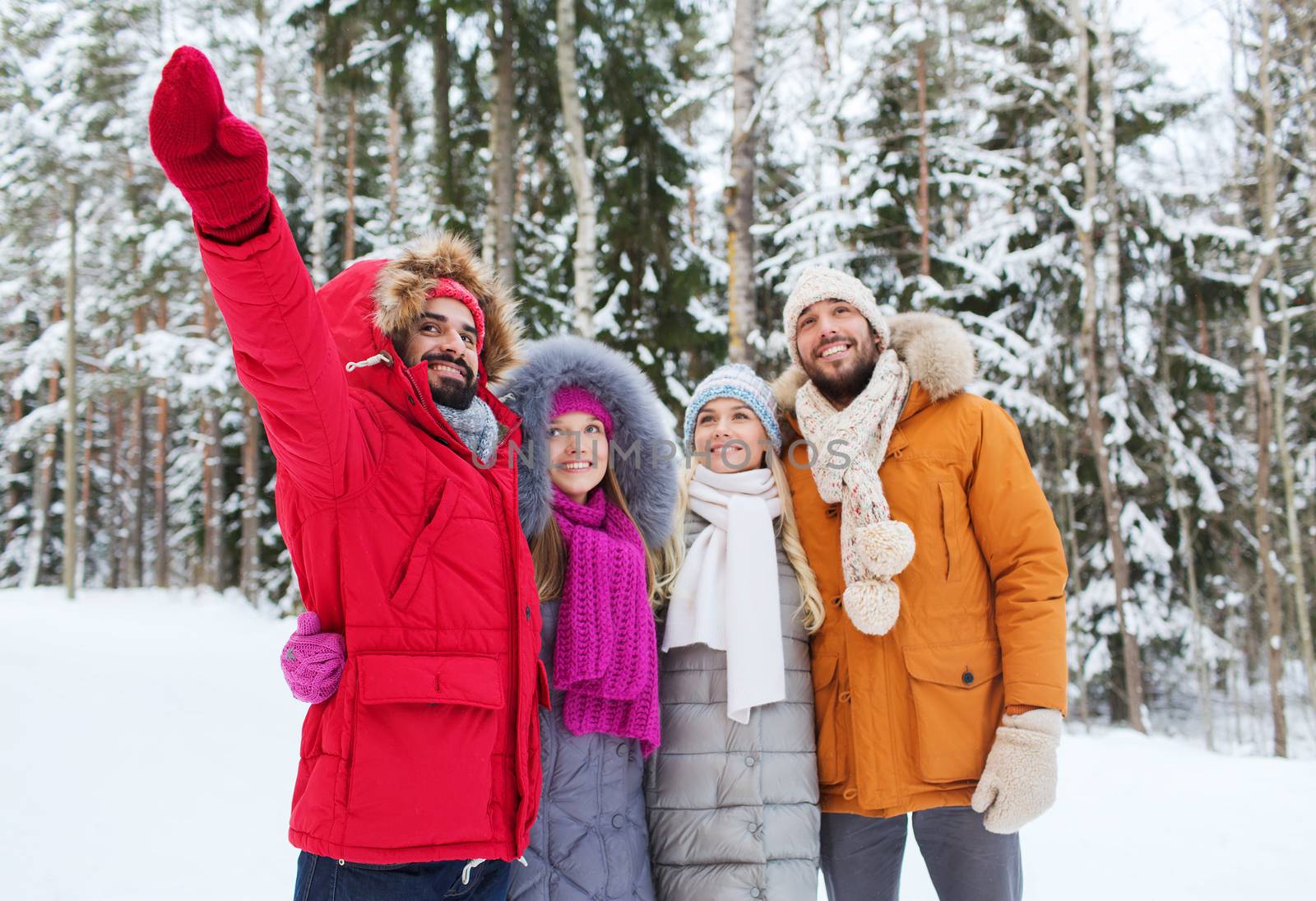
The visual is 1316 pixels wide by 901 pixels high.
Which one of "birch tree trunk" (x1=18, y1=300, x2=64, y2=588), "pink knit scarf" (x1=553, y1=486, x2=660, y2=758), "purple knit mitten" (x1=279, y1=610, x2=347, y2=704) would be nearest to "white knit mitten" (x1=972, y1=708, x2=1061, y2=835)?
"pink knit scarf" (x1=553, y1=486, x2=660, y2=758)

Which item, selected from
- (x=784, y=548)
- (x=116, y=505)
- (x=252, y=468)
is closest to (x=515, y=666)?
(x=784, y=548)

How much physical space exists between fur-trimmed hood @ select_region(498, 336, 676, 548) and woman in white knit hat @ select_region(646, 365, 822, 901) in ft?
0.51

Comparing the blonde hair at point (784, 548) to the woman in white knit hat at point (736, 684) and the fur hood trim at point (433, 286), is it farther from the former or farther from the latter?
the fur hood trim at point (433, 286)

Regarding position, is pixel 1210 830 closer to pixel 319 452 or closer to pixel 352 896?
pixel 352 896

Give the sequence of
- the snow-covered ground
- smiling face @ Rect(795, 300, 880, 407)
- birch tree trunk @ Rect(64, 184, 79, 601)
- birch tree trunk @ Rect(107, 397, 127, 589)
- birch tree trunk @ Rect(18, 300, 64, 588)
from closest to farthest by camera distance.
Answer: smiling face @ Rect(795, 300, 880, 407) < the snow-covered ground < birch tree trunk @ Rect(64, 184, 79, 601) < birch tree trunk @ Rect(18, 300, 64, 588) < birch tree trunk @ Rect(107, 397, 127, 589)

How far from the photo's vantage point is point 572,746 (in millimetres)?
2236

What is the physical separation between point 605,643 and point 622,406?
84 cm

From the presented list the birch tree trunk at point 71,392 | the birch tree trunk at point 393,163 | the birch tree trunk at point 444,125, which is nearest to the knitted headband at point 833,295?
the birch tree trunk at point 444,125

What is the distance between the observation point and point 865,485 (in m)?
2.44

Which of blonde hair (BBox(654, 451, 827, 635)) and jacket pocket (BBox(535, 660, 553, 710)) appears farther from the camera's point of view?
blonde hair (BBox(654, 451, 827, 635))

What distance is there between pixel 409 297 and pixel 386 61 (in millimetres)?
8102

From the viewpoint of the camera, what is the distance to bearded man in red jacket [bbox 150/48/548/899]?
147 cm

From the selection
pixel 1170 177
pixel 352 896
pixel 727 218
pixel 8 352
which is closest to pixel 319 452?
pixel 352 896

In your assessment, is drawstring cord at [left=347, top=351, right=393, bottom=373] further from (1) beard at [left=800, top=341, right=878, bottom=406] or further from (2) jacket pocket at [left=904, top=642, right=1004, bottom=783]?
(2) jacket pocket at [left=904, top=642, right=1004, bottom=783]
